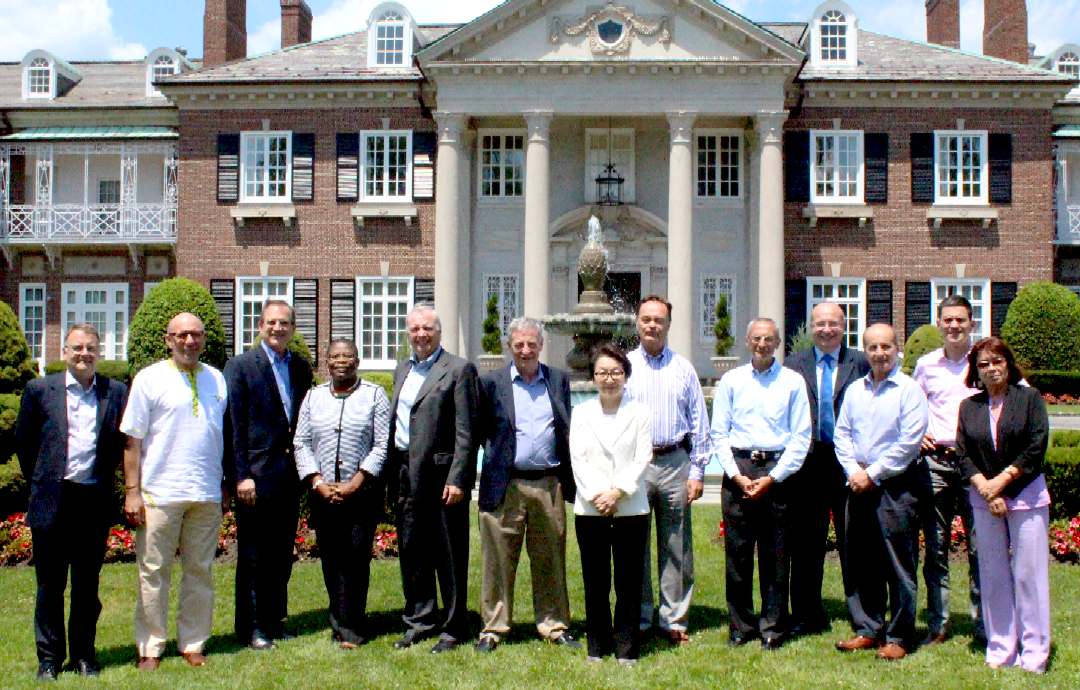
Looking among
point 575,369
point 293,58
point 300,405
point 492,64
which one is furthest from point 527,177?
point 300,405

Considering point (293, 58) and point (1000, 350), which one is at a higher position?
point (293, 58)

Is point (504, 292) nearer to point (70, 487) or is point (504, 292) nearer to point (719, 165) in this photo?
point (719, 165)

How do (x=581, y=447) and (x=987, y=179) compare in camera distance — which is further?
(x=987, y=179)

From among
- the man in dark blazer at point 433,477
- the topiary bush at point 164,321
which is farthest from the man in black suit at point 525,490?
the topiary bush at point 164,321

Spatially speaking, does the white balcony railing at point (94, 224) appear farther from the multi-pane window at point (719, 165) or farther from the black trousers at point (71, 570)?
the black trousers at point (71, 570)

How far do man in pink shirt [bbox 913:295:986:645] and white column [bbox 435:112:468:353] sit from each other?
18.8 m

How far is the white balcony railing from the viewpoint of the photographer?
1144 inches

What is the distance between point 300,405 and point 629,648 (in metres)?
2.83

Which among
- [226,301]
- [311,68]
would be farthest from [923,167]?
[226,301]

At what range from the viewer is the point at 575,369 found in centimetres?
1655

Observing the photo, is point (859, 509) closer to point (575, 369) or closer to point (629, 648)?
point (629, 648)

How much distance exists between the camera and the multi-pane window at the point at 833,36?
1109 inches

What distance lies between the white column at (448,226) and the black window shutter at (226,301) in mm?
5703

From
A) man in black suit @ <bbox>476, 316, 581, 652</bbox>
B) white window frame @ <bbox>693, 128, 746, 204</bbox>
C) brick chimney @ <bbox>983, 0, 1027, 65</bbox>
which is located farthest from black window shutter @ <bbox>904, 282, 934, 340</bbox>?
man in black suit @ <bbox>476, 316, 581, 652</bbox>
